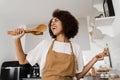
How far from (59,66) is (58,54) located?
0.09 metres

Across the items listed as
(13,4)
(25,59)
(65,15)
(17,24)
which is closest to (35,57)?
(25,59)

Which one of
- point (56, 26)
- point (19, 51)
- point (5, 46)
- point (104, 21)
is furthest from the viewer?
point (5, 46)

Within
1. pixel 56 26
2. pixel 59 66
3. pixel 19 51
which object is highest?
pixel 56 26

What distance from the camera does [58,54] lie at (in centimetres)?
100

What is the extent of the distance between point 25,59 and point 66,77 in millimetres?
286

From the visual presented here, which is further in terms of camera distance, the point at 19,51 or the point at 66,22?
the point at 66,22

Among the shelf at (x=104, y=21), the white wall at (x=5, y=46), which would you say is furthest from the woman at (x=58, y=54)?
the white wall at (x=5, y=46)

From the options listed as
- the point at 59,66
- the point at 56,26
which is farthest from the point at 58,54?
the point at 56,26

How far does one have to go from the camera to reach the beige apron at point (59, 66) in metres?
0.93

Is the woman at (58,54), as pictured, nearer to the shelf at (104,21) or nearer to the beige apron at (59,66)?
the beige apron at (59,66)

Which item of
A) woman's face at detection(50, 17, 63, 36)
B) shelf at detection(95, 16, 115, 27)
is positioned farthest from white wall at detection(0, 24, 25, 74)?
woman's face at detection(50, 17, 63, 36)

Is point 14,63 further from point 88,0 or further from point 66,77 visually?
point 66,77

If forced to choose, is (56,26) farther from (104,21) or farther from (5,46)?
(5,46)

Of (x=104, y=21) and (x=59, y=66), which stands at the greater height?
(x=104, y=21)
